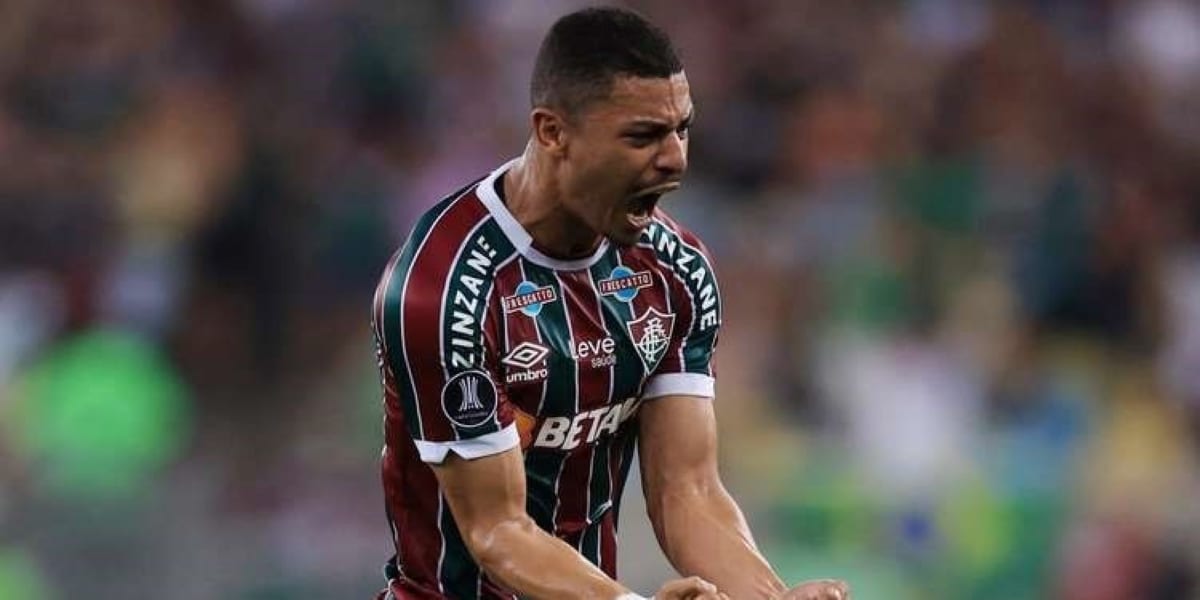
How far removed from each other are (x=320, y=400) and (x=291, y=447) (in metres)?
0.32

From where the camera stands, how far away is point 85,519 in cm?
889

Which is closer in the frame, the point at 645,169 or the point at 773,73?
the point at 645,169

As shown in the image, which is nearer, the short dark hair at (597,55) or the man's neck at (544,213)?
the short dark hair at (597,55)

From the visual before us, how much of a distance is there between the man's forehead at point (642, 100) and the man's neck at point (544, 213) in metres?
0.27

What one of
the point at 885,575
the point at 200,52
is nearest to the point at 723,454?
the point at 885,575

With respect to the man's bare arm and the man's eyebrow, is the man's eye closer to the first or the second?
the man's eyebrow

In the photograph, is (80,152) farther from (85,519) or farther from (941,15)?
(941,15)

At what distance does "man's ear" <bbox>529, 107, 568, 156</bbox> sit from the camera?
205 inches

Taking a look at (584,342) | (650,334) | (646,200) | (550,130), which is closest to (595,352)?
(584,342)

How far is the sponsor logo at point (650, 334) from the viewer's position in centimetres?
546

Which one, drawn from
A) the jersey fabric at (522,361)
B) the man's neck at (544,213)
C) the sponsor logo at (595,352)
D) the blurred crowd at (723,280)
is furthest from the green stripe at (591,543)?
the blurred crowd at (723,280)

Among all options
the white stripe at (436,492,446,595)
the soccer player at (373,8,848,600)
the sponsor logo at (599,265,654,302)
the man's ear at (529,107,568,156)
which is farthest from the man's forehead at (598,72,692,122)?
the white stripe at (436,492,446,595)

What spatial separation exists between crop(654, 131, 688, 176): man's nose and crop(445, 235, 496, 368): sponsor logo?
470 mm

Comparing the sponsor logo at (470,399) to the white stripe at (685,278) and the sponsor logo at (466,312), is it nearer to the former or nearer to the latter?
the sponsor logo at (466,312)
